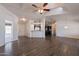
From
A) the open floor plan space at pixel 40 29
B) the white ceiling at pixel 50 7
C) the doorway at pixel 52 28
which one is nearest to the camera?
the white ceiling at pixel 50 7

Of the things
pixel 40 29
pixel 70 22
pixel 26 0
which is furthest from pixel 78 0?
pixel 40 29

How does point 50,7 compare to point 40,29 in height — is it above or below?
above

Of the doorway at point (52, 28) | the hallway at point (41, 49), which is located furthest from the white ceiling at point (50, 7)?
the hallway at point (41, 49)

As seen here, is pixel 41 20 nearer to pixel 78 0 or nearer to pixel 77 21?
pixel 77 21

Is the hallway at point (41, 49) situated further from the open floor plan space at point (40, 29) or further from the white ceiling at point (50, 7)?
the white ceiling at point (50, 7)

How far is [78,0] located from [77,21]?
1648 millimetres

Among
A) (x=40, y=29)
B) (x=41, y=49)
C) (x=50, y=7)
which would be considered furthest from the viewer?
(x=40, y=29)

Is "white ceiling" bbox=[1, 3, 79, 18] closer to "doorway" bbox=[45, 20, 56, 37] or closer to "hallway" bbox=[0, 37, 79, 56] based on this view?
"doorway" bbox=[45, 20, 56, 37]

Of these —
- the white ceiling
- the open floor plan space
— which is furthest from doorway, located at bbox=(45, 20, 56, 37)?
the white ceiling

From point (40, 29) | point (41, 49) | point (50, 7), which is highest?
point (50, 7)

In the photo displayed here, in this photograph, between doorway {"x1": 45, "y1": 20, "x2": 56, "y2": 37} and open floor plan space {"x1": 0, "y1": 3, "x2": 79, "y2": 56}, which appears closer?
open floor plan space {"x1": 0, "y1": 3, "x2": 79, "y2": 56}

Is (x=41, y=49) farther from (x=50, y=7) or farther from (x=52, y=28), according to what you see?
(x=52, y=28)

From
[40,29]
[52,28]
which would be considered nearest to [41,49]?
[52,28]

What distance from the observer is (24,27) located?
1458 centimetres
